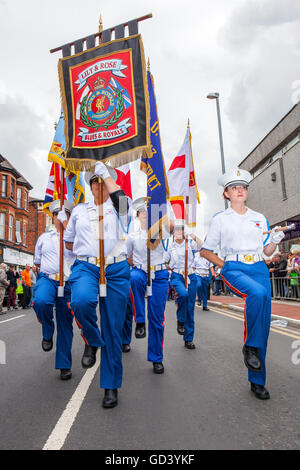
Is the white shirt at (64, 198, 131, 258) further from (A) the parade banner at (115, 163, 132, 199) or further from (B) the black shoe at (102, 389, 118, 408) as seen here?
(A) the parade banner at (115, 163, 132, 199)

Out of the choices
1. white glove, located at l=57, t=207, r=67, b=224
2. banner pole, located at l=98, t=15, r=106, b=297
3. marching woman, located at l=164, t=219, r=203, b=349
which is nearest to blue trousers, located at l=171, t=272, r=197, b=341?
marching woman, located at l=164, t=219, r=203, b=349

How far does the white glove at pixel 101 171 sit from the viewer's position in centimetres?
382

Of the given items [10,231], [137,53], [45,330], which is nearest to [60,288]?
[45,330]

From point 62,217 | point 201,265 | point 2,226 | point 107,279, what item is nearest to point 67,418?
point 107,279

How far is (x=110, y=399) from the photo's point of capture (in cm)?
351

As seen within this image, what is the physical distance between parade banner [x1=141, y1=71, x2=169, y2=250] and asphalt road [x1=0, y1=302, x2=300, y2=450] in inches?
68.2

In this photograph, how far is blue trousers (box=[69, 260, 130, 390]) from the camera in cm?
343

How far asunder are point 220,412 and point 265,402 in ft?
1.70

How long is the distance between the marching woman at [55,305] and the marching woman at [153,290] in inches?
39.5

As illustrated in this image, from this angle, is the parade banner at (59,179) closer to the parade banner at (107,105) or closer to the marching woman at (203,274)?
the parade banner at (107,105)

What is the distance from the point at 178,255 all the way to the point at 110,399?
170 inches

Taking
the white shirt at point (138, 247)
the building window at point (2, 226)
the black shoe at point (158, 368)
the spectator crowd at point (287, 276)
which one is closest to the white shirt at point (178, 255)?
the white shirt at point (138, 247)

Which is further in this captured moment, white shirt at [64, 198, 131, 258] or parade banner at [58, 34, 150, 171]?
parade banner at [58, 34, 150, 171]
